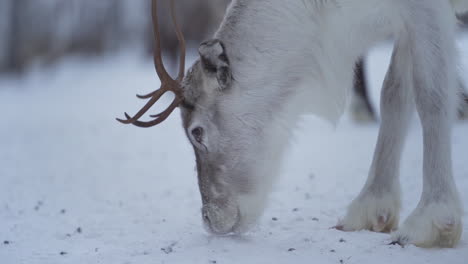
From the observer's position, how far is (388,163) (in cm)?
346

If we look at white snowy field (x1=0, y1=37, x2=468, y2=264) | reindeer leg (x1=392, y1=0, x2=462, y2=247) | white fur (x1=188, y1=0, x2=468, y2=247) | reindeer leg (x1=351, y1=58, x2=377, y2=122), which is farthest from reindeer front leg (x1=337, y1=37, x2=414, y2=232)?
reindeer leg (x1=351, y1=58, x2=377, y2=122)

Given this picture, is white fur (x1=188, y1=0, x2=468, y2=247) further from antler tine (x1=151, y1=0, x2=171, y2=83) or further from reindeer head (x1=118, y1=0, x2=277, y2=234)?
antler tine (x1=151, y1=0, x2=171, y2=83)

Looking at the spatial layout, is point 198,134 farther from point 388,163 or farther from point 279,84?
point 388,163

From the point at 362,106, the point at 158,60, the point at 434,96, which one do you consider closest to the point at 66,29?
the point at 362,106

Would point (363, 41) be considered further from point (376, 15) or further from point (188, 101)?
point (188, 101)

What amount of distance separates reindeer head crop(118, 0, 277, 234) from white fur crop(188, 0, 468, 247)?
12 mm

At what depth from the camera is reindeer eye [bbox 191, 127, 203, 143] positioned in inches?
125

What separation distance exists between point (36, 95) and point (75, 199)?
12999mm

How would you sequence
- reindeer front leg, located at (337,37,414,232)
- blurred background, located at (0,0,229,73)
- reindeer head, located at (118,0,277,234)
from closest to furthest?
reindeer head, located at (118,0,277,234), reindeer front leg, located at (337,37,414,232), blurred background, located at (0,0,229,73)

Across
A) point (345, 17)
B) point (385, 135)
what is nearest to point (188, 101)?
point (345, 17)

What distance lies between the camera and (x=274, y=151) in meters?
3.27

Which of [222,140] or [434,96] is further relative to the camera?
[222,140]

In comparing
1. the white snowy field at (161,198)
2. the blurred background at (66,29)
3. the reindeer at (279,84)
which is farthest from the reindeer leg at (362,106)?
the blurred background at (66,29)

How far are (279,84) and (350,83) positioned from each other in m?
0.50
